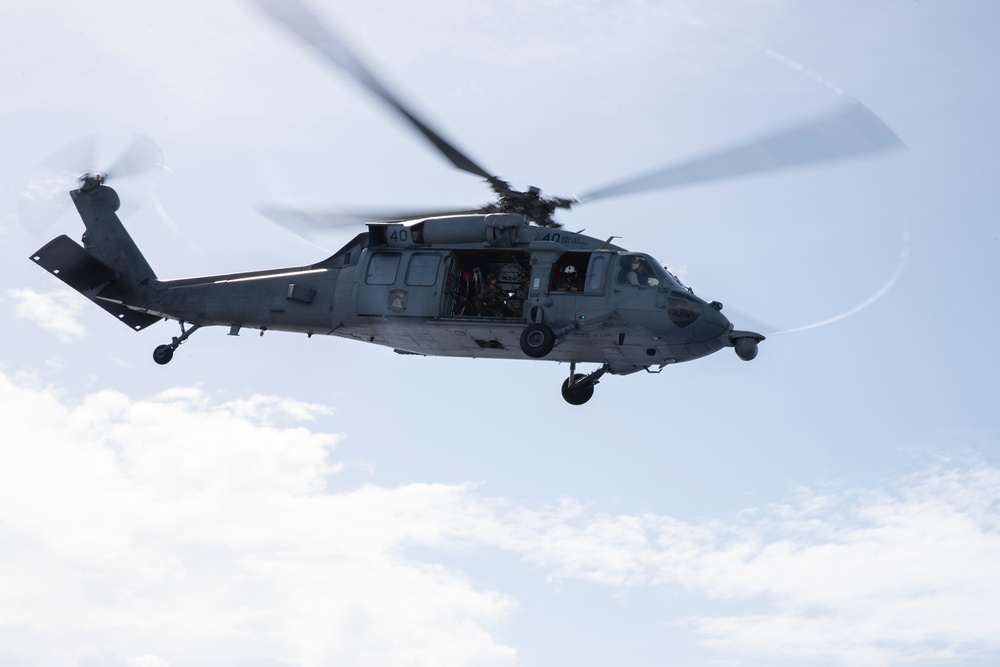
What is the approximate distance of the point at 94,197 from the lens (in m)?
32.8

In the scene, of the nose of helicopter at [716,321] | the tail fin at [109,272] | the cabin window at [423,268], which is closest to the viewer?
the nose of helicopter at [716,321]

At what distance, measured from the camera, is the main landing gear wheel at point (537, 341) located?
25656 mm

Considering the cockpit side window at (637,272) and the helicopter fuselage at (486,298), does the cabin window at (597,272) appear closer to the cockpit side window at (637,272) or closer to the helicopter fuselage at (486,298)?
the helicopter fuselage at (486,298)

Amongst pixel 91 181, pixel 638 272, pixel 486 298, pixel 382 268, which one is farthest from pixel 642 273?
pixel 91 181

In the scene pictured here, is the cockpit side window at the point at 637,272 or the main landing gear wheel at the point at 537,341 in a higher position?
the cockpit side window at the point at 637,272

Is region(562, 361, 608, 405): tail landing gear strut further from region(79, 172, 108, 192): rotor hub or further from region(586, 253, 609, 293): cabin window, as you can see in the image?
region(79, 172, 108, 192): rotor hub

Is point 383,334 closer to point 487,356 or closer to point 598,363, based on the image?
point 487,356

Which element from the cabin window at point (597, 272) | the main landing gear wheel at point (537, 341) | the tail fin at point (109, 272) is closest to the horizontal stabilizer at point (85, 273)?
the tail fin at point (109, 272)

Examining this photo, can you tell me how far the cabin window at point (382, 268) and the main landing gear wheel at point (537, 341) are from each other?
12.0 ft

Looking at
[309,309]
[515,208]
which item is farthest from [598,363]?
[309,309]

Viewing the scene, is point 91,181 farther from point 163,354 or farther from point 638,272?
point 638,272

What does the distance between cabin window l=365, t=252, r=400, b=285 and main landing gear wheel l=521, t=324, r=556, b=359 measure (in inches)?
144

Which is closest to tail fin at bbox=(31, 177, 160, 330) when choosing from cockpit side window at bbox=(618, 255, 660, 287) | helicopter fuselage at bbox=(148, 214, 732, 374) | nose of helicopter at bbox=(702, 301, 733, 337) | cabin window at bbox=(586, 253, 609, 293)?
helicopter fuselage at bbox=(148, 214, 732, 374)

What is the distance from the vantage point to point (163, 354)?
1197 inches
